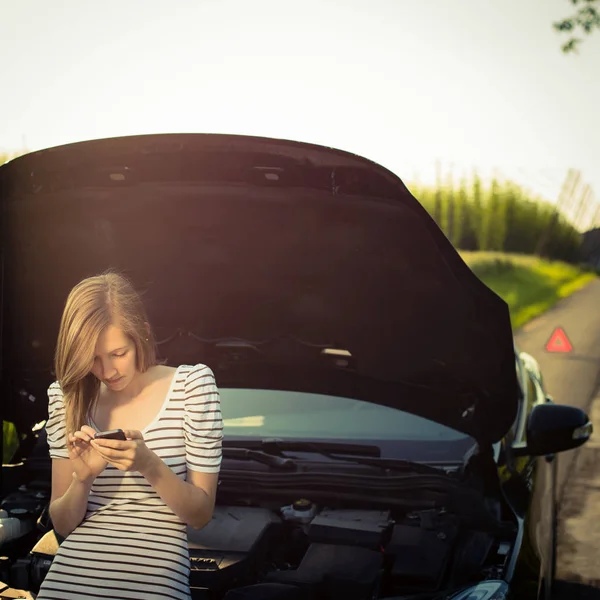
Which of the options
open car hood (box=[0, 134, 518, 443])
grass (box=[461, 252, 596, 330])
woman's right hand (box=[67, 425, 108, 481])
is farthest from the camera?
grass (box=[461, 252, 596, 330])

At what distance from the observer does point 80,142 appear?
2.35 m

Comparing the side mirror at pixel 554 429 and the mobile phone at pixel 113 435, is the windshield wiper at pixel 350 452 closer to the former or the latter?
the side mirror at pixel 554 429

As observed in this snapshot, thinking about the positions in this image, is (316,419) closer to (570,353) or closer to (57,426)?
(57,426)

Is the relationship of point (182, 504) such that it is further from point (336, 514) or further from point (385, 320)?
point (385, 320)

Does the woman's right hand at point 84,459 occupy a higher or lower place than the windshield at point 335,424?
higher

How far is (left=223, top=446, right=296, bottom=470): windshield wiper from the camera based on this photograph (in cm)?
287

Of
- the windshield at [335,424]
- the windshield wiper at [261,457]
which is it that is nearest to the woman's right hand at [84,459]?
the windshield wiper at [261,457]

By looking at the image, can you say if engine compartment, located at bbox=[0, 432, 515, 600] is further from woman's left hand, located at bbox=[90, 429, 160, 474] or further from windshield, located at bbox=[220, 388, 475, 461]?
woman's left hand, located at bbox=[90, 429, 160, 474]

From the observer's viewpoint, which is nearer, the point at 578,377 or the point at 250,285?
the point at 250,285

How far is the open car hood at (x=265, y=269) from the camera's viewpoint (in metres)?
2.38

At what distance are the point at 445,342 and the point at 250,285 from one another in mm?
704

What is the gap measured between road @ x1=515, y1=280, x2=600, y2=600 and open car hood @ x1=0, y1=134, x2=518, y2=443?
1.59 metres

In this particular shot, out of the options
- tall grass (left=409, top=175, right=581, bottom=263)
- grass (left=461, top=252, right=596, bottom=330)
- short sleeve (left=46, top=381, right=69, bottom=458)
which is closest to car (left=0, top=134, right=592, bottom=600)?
short sleeve (left=46, top=381, right=69, bottom=458)

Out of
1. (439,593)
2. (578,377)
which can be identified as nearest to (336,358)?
(439,593)
